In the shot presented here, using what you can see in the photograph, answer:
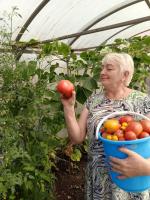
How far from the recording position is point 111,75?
1925 mm

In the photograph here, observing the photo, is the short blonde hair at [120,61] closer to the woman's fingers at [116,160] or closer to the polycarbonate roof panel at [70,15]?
the woman's fingers at [116,160]

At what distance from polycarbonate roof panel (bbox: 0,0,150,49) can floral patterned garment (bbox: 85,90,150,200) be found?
1238 mm

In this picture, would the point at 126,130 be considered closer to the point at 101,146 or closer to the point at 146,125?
the point at 146,125

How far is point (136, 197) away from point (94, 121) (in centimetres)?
50

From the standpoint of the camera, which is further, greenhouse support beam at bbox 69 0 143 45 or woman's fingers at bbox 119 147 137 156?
greenhouse support beam at bbox 69 0 143 45

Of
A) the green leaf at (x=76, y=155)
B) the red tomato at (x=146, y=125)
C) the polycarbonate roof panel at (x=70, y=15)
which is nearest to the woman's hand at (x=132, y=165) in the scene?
the red tomato at (x=146, y=125)

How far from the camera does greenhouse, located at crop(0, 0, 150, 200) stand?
171cm

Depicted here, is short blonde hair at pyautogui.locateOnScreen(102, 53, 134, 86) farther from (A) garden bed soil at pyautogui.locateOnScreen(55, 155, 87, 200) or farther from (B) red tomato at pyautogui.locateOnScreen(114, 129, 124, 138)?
(A) garden bed soil at pyautogui.locateOnScreen(55, 155, 87, 200)

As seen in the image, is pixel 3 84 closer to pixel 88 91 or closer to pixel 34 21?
pixel 88 91

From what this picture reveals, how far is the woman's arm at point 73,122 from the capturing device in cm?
191

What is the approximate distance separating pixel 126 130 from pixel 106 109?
422 mm

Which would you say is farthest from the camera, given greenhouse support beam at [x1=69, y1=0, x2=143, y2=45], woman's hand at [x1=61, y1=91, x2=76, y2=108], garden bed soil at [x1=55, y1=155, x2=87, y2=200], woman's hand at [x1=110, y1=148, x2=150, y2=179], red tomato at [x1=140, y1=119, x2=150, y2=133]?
greenhouse support beam at [x1=69, y1=0, x2=143, y2=45]

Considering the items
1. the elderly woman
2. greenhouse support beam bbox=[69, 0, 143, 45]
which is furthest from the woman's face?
greenhouse support beam bbox=[69, 0, 143, 45]

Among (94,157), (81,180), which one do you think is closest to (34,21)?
(81,180)
